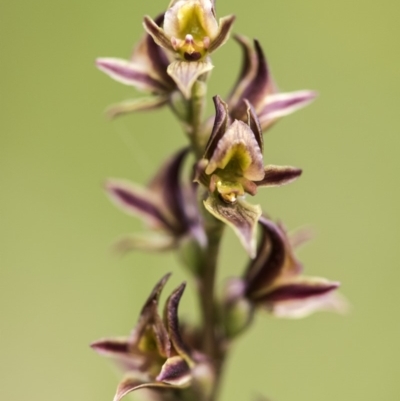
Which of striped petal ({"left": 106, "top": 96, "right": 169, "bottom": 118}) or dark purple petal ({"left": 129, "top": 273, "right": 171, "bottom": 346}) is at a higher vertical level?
striped petal ({"left": 106, "top": 96, "right": 169, "bottom": 118})

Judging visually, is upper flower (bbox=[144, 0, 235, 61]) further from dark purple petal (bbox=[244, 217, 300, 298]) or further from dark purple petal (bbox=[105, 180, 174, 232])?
dark purple petal (bbox=[105, 180, 174, 232])

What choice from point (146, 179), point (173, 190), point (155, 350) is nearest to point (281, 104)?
point (173, 190)

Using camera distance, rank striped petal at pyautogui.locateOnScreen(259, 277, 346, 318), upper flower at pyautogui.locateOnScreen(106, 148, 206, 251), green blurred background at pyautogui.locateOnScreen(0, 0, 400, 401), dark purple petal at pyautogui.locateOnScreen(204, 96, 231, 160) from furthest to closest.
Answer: green blurred background at pyautogui.locateOnScreen(0, 0, 400, 401), upper flower at pyautogui.locateOnScreen(106, 148, 206, 251), striped petal at pyautogui.locateOnScreen(259, 277, 346, 318), dark purple petal at pyautogui.locateOnScreen(204, 96, 231, 160)

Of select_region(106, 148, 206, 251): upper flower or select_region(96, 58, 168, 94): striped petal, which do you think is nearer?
select_region(96, 58, 168, 94): striped petal

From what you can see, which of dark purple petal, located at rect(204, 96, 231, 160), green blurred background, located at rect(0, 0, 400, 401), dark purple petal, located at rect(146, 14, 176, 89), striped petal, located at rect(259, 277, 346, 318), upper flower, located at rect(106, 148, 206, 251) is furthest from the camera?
green blurred background, located at rect(0, 0, 400, 401)

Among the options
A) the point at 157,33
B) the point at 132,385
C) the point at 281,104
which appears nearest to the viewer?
Result: the point at 157,33

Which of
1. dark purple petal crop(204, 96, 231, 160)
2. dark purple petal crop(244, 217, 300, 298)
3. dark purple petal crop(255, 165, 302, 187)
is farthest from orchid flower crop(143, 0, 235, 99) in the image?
dark purple petal crop(244, 217, 300, 298)

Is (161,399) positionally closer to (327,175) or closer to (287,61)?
(327,175)

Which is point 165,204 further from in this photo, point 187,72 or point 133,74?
point 187,72
